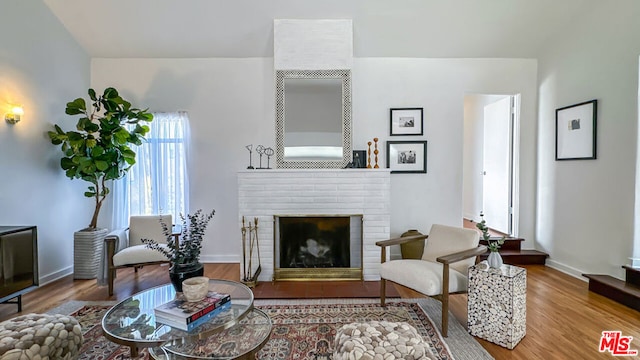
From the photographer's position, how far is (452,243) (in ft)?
9.40

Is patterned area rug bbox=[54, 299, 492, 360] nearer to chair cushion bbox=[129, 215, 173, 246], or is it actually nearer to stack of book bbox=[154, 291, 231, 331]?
stack of book bbox=[154, 291, 231, 331]

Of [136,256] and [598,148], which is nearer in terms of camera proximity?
[136,256]

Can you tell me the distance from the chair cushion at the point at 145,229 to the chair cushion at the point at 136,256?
17.6 inches

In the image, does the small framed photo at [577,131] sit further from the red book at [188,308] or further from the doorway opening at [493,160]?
the red book at [188,308]

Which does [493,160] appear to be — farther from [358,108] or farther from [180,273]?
[180,273]

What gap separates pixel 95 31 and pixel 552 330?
581 centimetres

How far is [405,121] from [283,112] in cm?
170

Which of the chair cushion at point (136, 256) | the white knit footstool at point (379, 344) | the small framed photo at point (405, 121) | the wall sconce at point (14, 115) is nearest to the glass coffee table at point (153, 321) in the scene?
the white knit footstool at point (379, 344)

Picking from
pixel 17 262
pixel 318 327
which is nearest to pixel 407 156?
pixel 318 327

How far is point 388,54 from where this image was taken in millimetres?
4227

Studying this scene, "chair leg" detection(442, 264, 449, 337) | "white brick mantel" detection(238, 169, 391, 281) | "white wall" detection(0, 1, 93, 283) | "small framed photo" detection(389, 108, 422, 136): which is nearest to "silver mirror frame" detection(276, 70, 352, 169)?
"white brick mantel" detection(238, 169, 391, 281)

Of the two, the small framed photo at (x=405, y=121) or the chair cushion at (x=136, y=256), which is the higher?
the small framed photo at (x=405, y=121)

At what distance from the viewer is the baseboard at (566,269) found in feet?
12.0

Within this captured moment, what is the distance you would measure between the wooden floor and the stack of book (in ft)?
5.72
